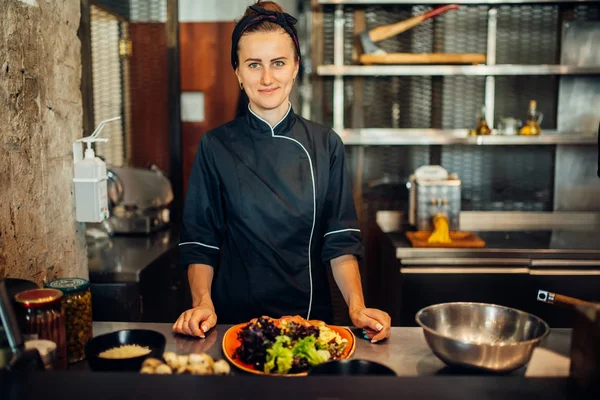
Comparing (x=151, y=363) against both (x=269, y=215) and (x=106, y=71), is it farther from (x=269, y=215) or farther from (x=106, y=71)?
(x=106, y=71)

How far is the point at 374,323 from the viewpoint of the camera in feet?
4.65

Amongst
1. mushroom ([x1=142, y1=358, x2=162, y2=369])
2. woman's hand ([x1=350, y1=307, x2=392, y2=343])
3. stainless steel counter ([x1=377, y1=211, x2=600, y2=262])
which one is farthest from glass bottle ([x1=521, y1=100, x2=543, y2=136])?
mushroom ([x1=142, y1=358, x2=162, y2=369])

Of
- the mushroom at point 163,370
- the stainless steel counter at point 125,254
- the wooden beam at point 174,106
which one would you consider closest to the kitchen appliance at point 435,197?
the stainless steel counter at point 125,254

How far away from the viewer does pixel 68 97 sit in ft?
6.13

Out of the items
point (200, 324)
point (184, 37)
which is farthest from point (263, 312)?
point (184, 37)

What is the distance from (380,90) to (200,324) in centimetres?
290

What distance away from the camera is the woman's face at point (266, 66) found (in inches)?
65.9

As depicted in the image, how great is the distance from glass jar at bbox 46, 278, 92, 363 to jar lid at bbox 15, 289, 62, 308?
0.29 feet

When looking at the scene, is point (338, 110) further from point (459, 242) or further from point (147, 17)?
point (147, 17)

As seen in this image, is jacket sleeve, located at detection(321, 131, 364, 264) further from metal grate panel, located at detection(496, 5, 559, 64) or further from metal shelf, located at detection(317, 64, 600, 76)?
metal grate panel, located at detection(496, 5, 559, 64)

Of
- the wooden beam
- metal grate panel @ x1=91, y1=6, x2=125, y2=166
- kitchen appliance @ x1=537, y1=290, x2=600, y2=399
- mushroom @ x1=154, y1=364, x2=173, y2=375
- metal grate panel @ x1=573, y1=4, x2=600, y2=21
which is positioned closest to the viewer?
kitchen appliance @ x1=537, y1=290, x2=600, y2=399

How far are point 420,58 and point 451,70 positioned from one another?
0.22 metres

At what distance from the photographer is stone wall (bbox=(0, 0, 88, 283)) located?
1498 millimetres

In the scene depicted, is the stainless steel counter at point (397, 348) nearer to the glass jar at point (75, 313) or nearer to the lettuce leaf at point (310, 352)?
the glass jar at point (75, 313)
